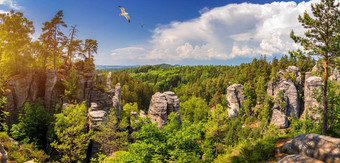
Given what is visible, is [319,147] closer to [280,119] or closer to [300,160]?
[300,160]

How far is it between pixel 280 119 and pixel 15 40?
228 feet

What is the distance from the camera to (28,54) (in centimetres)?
2184

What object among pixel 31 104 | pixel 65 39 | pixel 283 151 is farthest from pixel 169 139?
pixel 65 39

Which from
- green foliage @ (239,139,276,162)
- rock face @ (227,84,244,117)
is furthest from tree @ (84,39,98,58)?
rock face @ (227,84,244,117)

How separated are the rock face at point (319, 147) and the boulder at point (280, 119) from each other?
52514 mm

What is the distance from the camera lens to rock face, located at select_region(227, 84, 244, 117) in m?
67.0

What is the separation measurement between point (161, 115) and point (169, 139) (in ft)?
42.8

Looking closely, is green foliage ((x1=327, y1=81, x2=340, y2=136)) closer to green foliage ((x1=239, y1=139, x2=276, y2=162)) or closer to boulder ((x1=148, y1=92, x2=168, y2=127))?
green foliage ((x1=239, y1=139, x2=276, y2=162))

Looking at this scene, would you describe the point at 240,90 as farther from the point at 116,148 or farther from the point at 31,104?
the point at 31,104

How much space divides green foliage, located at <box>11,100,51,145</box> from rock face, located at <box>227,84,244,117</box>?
203 feet

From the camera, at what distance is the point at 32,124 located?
65.7 feet

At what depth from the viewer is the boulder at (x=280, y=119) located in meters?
54.4

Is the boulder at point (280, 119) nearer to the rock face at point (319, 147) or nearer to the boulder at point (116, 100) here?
the boulder at point (116, 100)

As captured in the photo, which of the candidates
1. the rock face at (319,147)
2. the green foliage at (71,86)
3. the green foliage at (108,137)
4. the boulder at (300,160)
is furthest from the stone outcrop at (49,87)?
the rock face at (319,147)
